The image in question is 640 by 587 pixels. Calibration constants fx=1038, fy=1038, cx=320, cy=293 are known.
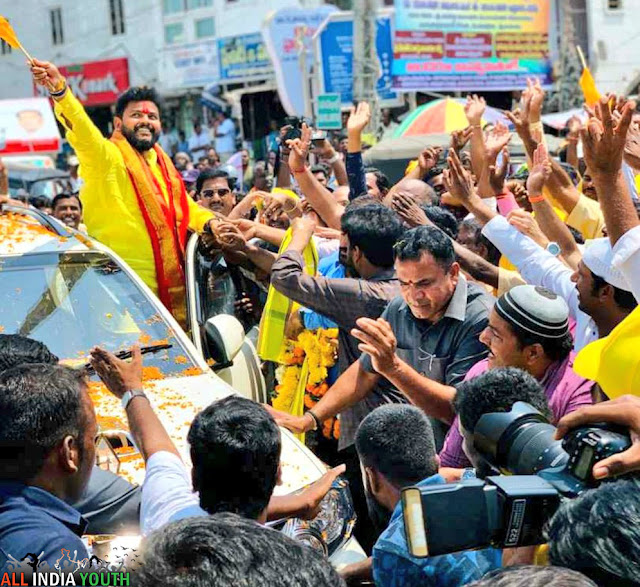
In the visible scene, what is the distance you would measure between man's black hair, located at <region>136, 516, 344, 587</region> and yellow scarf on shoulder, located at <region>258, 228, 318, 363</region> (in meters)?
3.60

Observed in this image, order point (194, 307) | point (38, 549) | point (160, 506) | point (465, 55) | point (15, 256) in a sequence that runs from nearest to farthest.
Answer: point (38, 549) → point (160, 506) → point (15, 256) → point (194, 307) → point (465, 55)

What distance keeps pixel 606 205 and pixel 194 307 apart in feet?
9.35

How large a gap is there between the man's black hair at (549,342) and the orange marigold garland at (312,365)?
1.69 meters

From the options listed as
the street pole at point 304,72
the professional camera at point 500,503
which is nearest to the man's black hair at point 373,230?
the professional camera at point 500,503

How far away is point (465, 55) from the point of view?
27.2 m

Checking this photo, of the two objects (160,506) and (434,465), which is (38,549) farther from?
(434,465)

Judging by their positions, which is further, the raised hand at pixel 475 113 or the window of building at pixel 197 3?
the window of building at pixel 197 3

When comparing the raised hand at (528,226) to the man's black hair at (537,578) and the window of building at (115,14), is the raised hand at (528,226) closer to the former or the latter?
the man's black hair at (537,578)

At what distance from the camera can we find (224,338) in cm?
467

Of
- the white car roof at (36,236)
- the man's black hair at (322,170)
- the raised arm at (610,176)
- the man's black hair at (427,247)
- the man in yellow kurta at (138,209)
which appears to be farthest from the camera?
the man's black hair at (322,170)

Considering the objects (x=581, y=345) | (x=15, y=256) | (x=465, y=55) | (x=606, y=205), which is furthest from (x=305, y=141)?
(x=465, y=55)

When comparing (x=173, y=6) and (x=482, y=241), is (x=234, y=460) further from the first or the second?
(x=173, y=6)

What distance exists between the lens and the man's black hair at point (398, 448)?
3.11m

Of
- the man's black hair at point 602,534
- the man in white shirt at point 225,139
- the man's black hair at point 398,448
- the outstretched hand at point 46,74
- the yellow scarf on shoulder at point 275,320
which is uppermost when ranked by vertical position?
the outstretched hand at point 46,74
